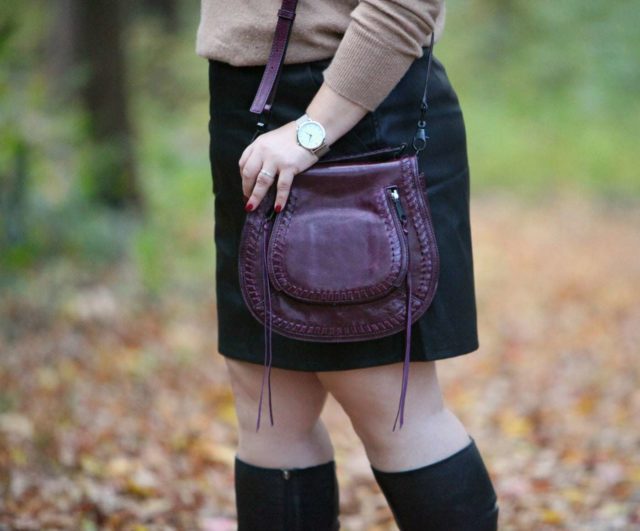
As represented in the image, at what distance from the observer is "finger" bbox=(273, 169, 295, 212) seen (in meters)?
1.45

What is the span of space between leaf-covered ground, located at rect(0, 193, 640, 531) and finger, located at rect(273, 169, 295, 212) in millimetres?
1357

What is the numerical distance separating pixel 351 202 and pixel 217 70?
0.37 meters

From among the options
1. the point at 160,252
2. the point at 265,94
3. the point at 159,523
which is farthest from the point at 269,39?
the point at 160,252

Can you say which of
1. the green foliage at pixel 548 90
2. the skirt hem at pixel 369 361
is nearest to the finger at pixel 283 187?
the skirt hem at pixel 369 361

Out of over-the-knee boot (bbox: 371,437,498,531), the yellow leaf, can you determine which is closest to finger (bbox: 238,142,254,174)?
over-the-knee boot (bbox: 371,437,498,531)

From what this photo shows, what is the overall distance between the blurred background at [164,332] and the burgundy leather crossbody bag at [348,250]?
1270 mm

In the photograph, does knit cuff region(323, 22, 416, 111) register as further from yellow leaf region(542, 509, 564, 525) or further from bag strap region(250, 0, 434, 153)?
yellow leaf region(542, 509, 564, 525)

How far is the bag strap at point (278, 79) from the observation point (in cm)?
146

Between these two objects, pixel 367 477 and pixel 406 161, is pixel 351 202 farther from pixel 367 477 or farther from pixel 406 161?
pixel 367 477

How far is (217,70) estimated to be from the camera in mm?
1603

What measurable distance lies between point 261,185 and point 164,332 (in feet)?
10.0

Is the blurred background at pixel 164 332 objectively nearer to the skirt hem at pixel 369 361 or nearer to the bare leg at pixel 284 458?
the bare leg at pixel 284 458

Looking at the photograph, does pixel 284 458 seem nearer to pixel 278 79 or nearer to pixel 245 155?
pixel 245 155

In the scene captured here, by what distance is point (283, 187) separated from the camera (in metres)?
1.45
